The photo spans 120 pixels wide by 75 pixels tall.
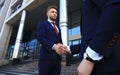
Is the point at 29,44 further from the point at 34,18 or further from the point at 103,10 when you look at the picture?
the point at 103,10

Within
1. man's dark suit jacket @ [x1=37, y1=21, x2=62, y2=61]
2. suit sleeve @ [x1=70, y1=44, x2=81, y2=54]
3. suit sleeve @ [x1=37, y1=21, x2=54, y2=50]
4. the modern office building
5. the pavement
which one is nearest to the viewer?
suit sleeve @ [x1=70, y1=44, x2=81, y2=54]

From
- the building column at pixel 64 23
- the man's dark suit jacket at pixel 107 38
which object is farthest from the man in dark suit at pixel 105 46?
the building column at pixel 64 23

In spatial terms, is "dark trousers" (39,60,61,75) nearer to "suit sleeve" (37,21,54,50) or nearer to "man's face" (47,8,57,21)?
"suit sleeve" (37,21,54,50)

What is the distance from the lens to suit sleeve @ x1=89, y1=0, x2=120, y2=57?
951mm

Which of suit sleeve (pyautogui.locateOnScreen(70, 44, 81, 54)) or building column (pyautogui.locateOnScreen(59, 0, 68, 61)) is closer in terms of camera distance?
suit sleeve (pyautogui.locateOnScreen(70, 44, 81, 54))

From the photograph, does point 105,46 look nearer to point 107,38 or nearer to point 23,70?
point 107,38

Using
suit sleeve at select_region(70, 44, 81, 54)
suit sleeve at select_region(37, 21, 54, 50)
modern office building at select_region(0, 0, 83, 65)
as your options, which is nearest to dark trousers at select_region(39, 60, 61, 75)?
suit sleeve at select_region(37, 21, 54, 50)

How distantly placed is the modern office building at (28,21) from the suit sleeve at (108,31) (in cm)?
1073

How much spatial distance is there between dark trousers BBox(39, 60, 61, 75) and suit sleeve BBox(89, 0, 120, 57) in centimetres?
140

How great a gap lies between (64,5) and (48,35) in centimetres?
1094

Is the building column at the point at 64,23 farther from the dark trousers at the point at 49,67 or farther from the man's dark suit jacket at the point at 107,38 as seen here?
the man's dark suit jacket at the point at 107,38

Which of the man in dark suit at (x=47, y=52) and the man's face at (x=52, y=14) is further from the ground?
the man's face at (x=52, y=14)

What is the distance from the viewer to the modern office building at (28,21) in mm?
18292

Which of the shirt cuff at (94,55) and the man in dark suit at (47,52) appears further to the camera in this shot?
the man in dark suit at (47,52)
